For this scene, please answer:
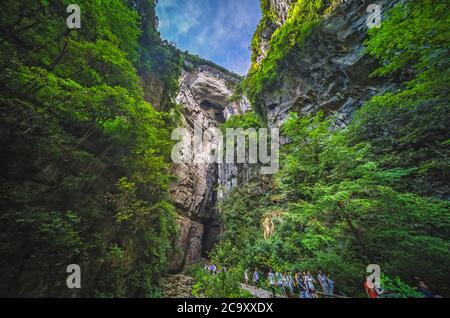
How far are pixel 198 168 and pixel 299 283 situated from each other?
21.9m

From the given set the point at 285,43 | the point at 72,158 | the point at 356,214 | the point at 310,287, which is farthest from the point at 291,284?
the point at 285,43

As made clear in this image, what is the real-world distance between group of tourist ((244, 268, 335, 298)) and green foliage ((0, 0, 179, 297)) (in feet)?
18.9

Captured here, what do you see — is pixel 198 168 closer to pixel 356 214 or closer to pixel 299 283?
pixel 299 283

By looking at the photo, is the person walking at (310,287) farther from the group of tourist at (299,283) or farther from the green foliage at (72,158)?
the green foliage at (72,158)

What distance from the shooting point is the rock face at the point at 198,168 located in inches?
889

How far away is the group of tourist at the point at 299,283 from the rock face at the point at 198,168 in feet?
34.4

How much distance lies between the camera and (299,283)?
24.2ft

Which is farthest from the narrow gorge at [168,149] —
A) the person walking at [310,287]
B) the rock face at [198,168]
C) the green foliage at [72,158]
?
the rock face at [198,168]

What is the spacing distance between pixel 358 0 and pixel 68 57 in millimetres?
15359
